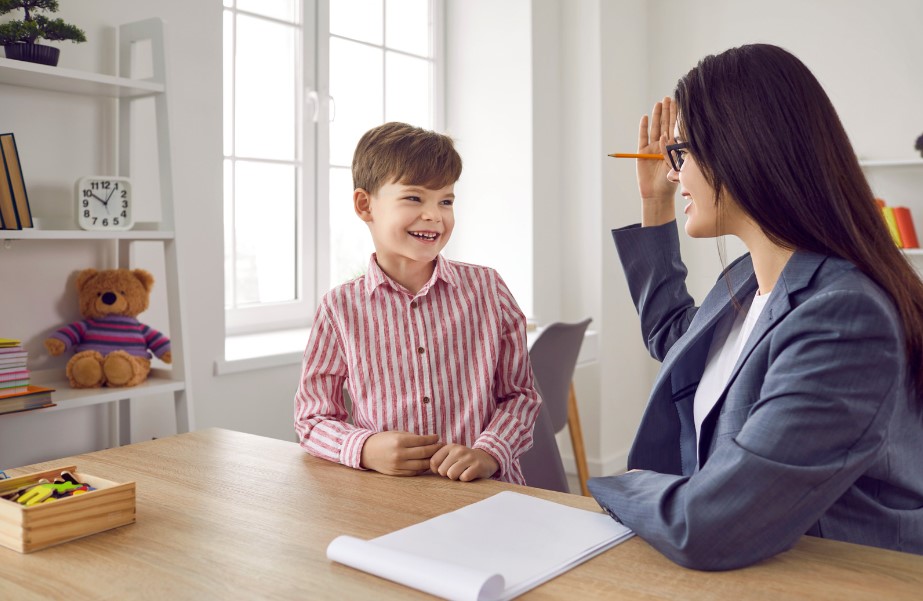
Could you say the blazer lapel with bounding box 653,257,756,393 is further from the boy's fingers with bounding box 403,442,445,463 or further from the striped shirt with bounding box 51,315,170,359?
the striped shirt with bounding box 51,315,170,359

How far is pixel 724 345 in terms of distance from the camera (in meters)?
1.34

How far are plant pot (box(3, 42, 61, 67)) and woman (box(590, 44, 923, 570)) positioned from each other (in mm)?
1552

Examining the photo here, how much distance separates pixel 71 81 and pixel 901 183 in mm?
3345

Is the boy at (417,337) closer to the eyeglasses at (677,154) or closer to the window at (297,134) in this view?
the eyeglasses at (677,154)

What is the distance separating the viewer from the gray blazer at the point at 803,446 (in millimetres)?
922

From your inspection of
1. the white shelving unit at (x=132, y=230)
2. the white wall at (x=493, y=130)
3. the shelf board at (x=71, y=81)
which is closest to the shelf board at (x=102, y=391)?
the white shelving unit at (x=132, y=230)

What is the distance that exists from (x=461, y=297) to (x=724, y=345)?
1.55 feet

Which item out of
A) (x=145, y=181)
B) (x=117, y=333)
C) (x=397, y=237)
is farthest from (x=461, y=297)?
(x=145, y=181)

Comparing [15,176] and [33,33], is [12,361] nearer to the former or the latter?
[15,176]

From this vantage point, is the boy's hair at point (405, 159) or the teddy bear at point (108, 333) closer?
the boy's hair at point (405, 159)

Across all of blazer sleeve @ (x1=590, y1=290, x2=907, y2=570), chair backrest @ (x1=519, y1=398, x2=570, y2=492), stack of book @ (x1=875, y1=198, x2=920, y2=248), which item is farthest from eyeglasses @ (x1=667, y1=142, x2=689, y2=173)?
stack of book @ (x1=875, y1=198, x2=920, y2=248)

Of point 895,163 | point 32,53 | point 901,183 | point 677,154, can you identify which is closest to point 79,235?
point 32,53

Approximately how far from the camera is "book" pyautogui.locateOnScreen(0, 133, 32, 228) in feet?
6.44

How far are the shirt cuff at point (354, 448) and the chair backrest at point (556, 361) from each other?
1440mm
